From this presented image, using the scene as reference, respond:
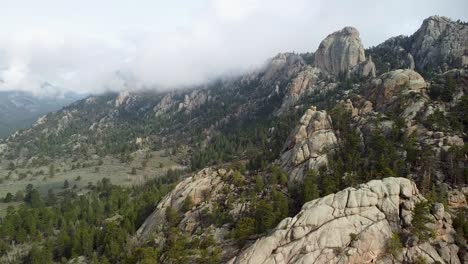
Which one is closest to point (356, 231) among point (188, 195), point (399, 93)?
point (188, 195)

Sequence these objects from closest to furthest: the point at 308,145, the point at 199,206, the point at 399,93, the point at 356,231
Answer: the point at 356,231, the point at 199,206, the point at 308,145, the point at 399,93

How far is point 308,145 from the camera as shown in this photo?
127 m

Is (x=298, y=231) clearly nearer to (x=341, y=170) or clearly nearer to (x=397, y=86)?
(x=341, y=170)

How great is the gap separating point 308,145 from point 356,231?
5310 cm

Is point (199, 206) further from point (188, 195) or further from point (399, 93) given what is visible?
point (399, 93)

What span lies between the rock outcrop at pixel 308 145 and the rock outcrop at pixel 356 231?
35371mm

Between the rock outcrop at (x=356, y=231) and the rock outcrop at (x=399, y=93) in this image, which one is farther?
the rock outcrop at (x=399, y=93)

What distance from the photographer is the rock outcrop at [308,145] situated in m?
120

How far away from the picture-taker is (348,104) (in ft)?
497

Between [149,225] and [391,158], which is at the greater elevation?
[391,158]

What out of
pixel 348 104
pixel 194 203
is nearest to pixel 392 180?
pixel 194 203

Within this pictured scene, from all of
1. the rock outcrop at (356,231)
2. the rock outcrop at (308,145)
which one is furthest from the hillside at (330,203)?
the rock outcrop at (308,145)

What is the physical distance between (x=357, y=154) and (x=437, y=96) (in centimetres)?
4229

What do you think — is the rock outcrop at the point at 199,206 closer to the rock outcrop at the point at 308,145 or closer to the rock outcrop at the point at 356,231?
the rock outcrop at the point at 308,145
